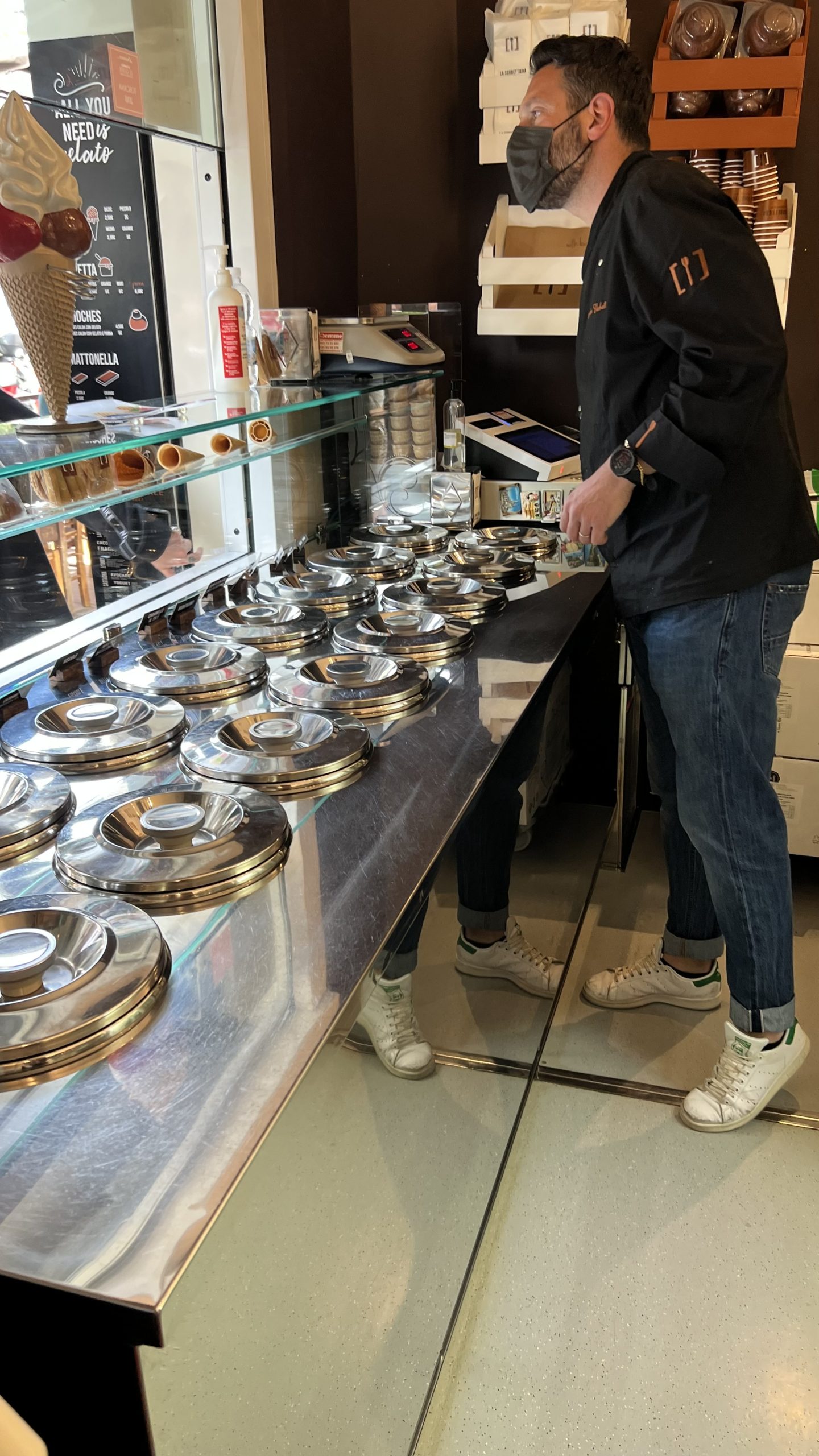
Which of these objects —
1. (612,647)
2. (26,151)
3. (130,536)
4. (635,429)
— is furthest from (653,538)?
(26,151)

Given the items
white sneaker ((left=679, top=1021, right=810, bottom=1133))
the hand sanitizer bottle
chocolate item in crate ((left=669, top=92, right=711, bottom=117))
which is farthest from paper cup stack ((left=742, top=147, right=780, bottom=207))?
white sneaker ((left=679, top=1021, right=810, bottom=1133))

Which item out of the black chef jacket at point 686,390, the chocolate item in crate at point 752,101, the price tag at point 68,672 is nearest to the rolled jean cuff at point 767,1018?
the black chef jacket at point 686,390

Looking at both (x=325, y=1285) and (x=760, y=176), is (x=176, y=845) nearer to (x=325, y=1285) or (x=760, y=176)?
(x=325, y=1285)

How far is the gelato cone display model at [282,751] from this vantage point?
1273mm

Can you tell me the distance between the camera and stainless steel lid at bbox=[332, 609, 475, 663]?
1766mm

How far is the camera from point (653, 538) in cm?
180

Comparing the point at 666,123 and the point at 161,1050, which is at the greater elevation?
the point at 666,123

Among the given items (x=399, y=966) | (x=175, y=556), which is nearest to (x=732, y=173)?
(x=175, y=556)

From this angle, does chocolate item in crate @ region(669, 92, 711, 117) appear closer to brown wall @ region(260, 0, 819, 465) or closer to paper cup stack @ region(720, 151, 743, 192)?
paper cup stack @ region(720, 151, 743, 192)

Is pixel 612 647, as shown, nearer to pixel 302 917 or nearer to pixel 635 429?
pixel 635 429

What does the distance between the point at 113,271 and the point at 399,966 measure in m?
1.93

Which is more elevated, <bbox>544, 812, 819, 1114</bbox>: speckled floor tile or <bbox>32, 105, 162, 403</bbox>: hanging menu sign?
<bbox>32, 105, 162, 403</bbox>: hanging menu sign

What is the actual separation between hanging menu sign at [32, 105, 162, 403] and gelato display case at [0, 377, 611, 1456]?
59 centimetres

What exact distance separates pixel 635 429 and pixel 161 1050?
1.23m
